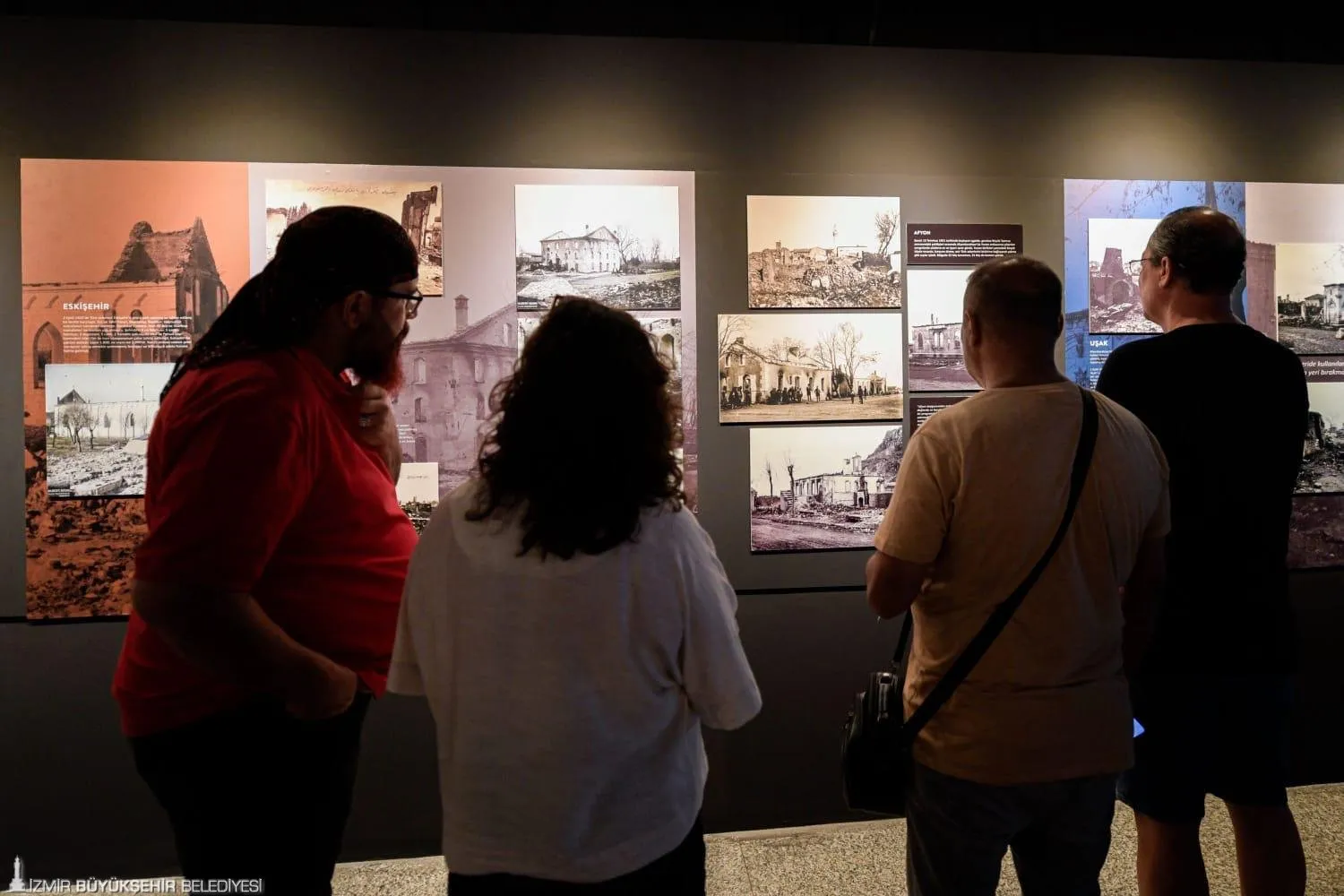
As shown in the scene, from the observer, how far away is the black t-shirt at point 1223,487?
76.3 inches

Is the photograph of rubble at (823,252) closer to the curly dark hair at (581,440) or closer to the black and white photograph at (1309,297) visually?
the black and white photograph at (1309,297)

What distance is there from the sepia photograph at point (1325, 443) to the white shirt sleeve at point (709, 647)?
320 centimetres

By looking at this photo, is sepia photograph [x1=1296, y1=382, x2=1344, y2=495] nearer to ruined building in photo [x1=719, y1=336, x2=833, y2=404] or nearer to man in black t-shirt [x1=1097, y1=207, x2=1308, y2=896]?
man in black t-shirt [x1=1097, y1=207, x2=1308, y2=896]

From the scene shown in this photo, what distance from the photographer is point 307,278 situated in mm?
1536

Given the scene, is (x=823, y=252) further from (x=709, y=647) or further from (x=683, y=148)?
(x=709, y=647)

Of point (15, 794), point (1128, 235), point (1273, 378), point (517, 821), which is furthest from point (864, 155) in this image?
point (15, 794)

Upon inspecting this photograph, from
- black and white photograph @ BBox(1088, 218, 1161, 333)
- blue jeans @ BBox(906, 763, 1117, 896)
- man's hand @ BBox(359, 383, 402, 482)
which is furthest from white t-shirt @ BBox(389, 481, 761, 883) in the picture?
Result: black and white photograph @ BBox(1088, 218, 1161, 333)

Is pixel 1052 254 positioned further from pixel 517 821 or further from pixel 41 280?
pixel 41 280

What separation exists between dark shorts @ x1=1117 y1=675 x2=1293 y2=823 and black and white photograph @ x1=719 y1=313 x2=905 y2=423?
4.60ft

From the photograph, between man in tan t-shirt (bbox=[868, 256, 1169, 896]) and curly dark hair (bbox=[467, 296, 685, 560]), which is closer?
curly dark hair (bbox=[467, 296, 685, 560])

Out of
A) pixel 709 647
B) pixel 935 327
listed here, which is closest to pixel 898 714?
pixel 709 647

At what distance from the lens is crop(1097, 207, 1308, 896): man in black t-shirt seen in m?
1.94

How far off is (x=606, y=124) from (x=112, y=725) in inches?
106

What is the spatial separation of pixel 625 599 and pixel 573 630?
0.09 metres
